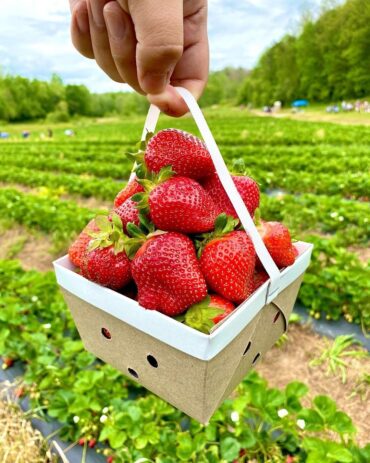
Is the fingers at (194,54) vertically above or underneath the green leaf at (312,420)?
above

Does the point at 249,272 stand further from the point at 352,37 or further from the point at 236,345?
the point at 352,37

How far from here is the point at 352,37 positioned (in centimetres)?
3078

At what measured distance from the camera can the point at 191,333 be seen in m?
0.66

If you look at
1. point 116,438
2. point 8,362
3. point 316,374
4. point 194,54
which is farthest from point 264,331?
point 8,362

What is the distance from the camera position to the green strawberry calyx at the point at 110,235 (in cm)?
80

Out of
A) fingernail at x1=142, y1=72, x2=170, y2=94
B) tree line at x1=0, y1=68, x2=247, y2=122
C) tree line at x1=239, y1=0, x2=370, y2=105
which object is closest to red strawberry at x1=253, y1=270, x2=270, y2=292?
fingernail at x1=142, y1=72, x2=170, y2=94

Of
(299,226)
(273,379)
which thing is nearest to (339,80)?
(299,226)

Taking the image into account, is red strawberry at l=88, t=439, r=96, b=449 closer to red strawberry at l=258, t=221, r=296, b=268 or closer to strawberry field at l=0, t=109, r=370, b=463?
strawberry field at l=0, t=109, r=370, b=463

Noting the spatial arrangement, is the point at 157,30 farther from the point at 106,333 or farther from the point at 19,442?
the point at 19,442

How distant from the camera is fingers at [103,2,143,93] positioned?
2.27 ft

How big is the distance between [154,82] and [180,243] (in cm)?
31

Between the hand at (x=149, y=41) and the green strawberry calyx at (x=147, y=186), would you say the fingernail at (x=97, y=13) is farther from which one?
the green strawberry calyx at (x=147, y=186)

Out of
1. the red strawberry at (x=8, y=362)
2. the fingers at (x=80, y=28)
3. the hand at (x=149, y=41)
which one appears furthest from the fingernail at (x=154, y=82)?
the red strawberry at (x=8, y=362)

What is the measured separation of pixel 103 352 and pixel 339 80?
121ft
